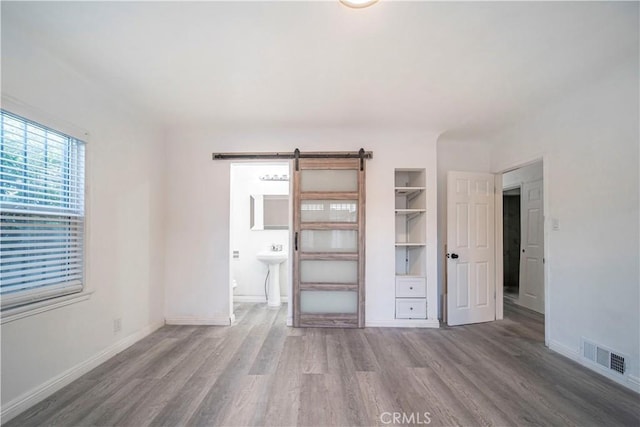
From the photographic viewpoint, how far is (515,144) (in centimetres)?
325

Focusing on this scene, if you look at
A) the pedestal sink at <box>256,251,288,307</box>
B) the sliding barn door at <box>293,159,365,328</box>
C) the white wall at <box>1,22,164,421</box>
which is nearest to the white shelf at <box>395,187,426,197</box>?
the sliding barn door at <box>293,159,365,328</box>

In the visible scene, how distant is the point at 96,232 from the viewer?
7.68 ft

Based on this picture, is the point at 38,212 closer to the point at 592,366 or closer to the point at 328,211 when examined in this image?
the point at 328,211

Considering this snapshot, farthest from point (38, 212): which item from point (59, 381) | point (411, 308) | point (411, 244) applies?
point (411, 308)

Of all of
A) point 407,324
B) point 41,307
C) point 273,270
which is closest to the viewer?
point 41,307

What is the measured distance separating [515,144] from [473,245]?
4.55ft

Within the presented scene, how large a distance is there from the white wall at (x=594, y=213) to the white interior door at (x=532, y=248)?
1.58 m

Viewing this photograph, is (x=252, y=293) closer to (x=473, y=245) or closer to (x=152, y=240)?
(x=152, y=240)

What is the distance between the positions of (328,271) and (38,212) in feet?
8.99

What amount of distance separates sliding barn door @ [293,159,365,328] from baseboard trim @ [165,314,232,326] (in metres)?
0.92

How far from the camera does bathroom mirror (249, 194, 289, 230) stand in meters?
4.42

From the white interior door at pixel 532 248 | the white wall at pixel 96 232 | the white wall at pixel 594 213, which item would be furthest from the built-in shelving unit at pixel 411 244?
the white wall at pixel 96 232

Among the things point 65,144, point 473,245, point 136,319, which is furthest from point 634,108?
point 136,319

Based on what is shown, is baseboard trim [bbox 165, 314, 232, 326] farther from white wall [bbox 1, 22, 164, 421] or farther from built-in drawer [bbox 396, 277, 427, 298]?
built-in drawer [bbox 396, 277, 427, 298]
